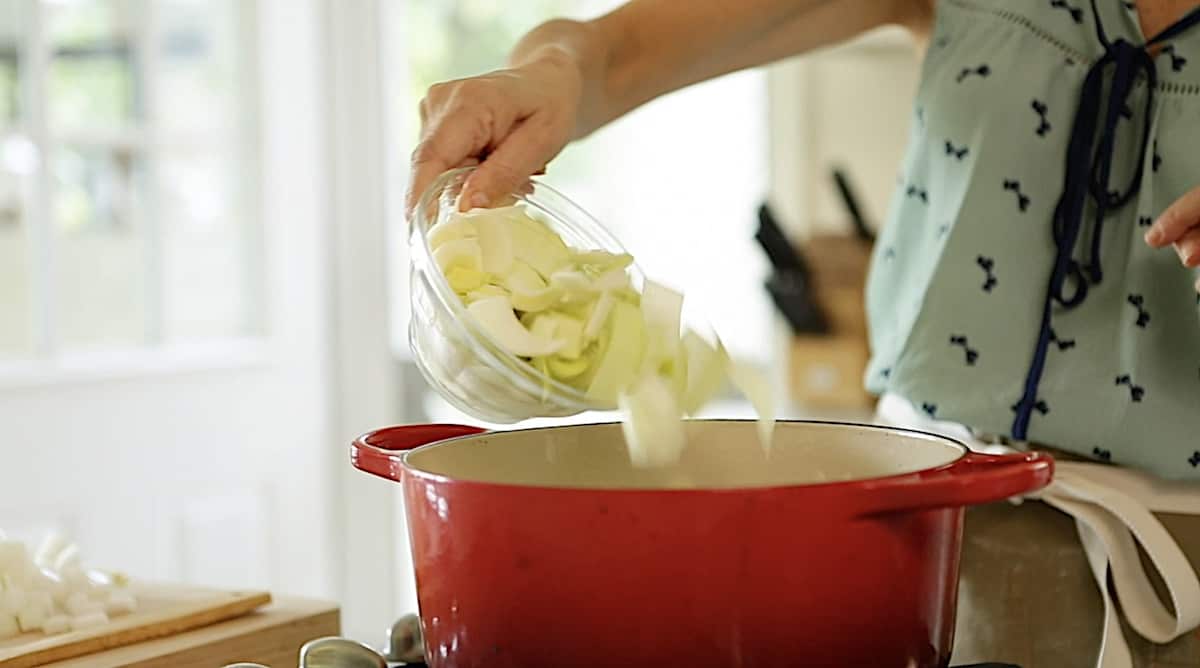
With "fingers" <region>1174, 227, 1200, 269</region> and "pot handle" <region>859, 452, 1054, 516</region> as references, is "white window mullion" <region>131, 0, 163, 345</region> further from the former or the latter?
"pot handle" <region>859, 452, 1054, 516</region>

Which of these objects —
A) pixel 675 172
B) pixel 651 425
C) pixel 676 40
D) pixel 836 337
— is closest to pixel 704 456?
pixel 651 425

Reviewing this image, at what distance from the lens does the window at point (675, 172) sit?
11.0 ft

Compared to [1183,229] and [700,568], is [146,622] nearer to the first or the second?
[700,568]

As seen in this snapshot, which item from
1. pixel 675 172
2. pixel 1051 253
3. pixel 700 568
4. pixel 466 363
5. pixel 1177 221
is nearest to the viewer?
pixel 700 568

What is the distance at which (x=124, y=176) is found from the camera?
2518mm

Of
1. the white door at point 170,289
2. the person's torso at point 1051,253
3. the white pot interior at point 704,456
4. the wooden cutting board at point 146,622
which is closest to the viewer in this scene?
the white pot interior at point 704,456

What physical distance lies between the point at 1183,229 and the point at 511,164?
333mm

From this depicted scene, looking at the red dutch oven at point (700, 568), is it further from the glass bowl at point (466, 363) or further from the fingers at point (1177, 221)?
the fingers at point (1177, 221)

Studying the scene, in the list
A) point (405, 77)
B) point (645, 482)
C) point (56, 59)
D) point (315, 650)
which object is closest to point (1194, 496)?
point (645, 482)

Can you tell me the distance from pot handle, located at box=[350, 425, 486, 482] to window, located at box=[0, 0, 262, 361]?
1774mm

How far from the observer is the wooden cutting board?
29.0 inches

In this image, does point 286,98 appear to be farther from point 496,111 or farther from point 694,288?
point 496,111

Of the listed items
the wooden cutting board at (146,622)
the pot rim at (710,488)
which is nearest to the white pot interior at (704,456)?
the pot rim at (710,488)

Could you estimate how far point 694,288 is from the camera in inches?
138
